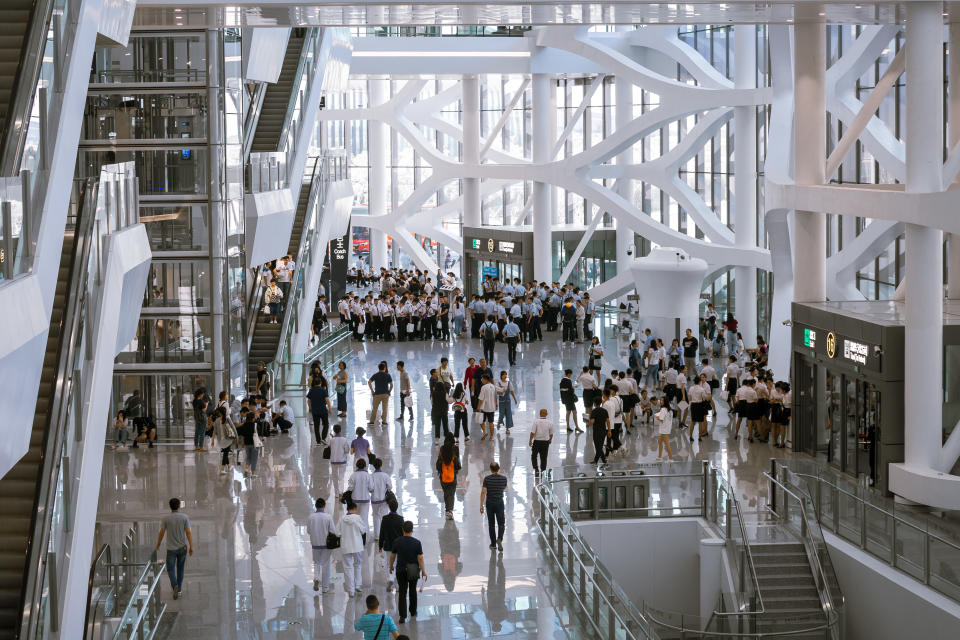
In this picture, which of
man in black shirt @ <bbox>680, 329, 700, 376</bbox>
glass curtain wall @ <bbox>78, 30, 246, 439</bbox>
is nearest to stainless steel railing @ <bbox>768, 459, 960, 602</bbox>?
glass curtain wall @ <bbox>78, 30, 246, 439</bbox>

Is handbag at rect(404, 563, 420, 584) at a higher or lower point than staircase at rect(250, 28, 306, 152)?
lower

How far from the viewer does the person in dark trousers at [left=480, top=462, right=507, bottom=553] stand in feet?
52.3

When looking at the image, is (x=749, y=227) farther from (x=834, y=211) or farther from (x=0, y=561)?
(x=0, y=561)

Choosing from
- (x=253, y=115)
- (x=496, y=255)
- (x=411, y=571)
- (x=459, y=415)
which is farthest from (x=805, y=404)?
(x=496, y=255)

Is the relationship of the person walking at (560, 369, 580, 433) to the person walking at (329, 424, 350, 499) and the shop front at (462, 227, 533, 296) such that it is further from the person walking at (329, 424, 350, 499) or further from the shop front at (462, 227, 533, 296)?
the shop front at (462, 227, 533, 296)

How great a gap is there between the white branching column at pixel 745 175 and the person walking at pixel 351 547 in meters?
22.4

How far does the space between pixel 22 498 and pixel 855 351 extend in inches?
505

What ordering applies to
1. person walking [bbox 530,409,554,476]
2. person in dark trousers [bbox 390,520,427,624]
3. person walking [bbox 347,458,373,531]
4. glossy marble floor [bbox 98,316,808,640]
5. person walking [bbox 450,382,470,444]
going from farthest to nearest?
1. person walking [bbox 450,382,470,444]
2. person walking [bbox 530,409,554,476]
3. person walking [bbox 347,458,373,531]
4. glossy marble floor [bbox 98,316,808,640]
5. person in dark trousers [bbox 390,520,427,624]

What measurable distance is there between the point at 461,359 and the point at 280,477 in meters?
11.9

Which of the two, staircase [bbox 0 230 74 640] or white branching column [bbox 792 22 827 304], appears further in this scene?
white branching column [bbox 792 22 827 304]

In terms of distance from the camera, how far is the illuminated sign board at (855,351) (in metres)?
19.1

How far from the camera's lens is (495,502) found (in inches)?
634

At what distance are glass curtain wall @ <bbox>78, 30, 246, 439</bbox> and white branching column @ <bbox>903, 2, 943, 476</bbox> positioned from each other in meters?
12.4

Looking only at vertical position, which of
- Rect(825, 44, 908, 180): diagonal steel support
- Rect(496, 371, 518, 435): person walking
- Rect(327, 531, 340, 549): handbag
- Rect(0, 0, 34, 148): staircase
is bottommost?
Rect(327, 531, 340, 549): handbag
